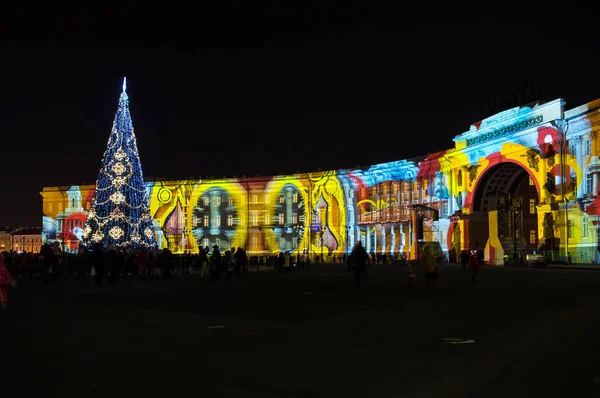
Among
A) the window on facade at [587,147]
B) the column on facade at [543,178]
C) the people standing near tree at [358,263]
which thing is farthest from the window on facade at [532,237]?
the people standing near tree at [358,263]

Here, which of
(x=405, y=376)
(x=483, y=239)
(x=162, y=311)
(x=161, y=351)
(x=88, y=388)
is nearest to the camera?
(x=88, y=388)

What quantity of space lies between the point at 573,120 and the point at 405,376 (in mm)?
55095

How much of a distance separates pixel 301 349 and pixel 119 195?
34.1 metres

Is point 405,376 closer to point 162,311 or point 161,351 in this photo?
point 161,351

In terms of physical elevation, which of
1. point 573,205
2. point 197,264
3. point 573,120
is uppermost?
point 573,120

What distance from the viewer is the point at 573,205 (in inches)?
2232

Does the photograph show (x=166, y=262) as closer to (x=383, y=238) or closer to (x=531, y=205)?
(x=531, y=205)

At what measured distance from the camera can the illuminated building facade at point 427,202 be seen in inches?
2253

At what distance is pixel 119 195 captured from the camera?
42562mm

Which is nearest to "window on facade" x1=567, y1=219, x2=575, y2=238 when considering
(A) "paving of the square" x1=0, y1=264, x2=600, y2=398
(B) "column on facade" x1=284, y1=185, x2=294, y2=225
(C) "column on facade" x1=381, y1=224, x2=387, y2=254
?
(C) "column on facade" x1=381, y1=224, x2=387, y2=254

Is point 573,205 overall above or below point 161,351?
above

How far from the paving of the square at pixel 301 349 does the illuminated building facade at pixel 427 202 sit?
1616 inches

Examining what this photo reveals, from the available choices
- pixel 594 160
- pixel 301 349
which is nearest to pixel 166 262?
pixel 301 349

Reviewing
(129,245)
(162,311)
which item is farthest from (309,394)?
(129,245)
